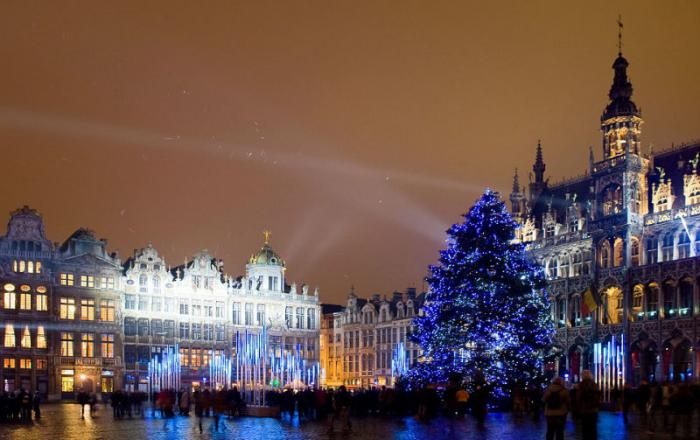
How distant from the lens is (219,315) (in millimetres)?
90125

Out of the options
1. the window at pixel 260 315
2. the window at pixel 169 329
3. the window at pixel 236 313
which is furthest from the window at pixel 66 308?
the window at pixel 260 315

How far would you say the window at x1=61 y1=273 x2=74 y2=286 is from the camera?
7932 cm

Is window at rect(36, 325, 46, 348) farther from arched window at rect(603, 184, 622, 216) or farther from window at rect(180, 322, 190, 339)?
arched window at rect(603, 184, 622, 216)

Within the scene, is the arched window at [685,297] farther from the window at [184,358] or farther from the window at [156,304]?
the window at [156,304]

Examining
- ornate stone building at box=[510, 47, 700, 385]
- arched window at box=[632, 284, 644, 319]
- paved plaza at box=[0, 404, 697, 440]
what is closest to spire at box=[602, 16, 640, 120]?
ornate stone building at box=[510, 47, 700, 385]

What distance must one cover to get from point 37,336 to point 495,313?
44240mm

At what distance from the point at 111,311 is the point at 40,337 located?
650 cm

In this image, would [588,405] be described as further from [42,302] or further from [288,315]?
[288,315]

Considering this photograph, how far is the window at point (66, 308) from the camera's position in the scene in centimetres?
7900

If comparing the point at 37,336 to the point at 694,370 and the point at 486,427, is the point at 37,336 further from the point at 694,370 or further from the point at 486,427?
the point at 486,427

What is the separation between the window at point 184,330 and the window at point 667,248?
144 feet

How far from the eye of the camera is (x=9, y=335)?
7581 centimetres

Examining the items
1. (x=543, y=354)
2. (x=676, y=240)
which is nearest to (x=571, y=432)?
(x=543, y=354)

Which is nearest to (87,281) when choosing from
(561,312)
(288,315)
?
(288,315)
